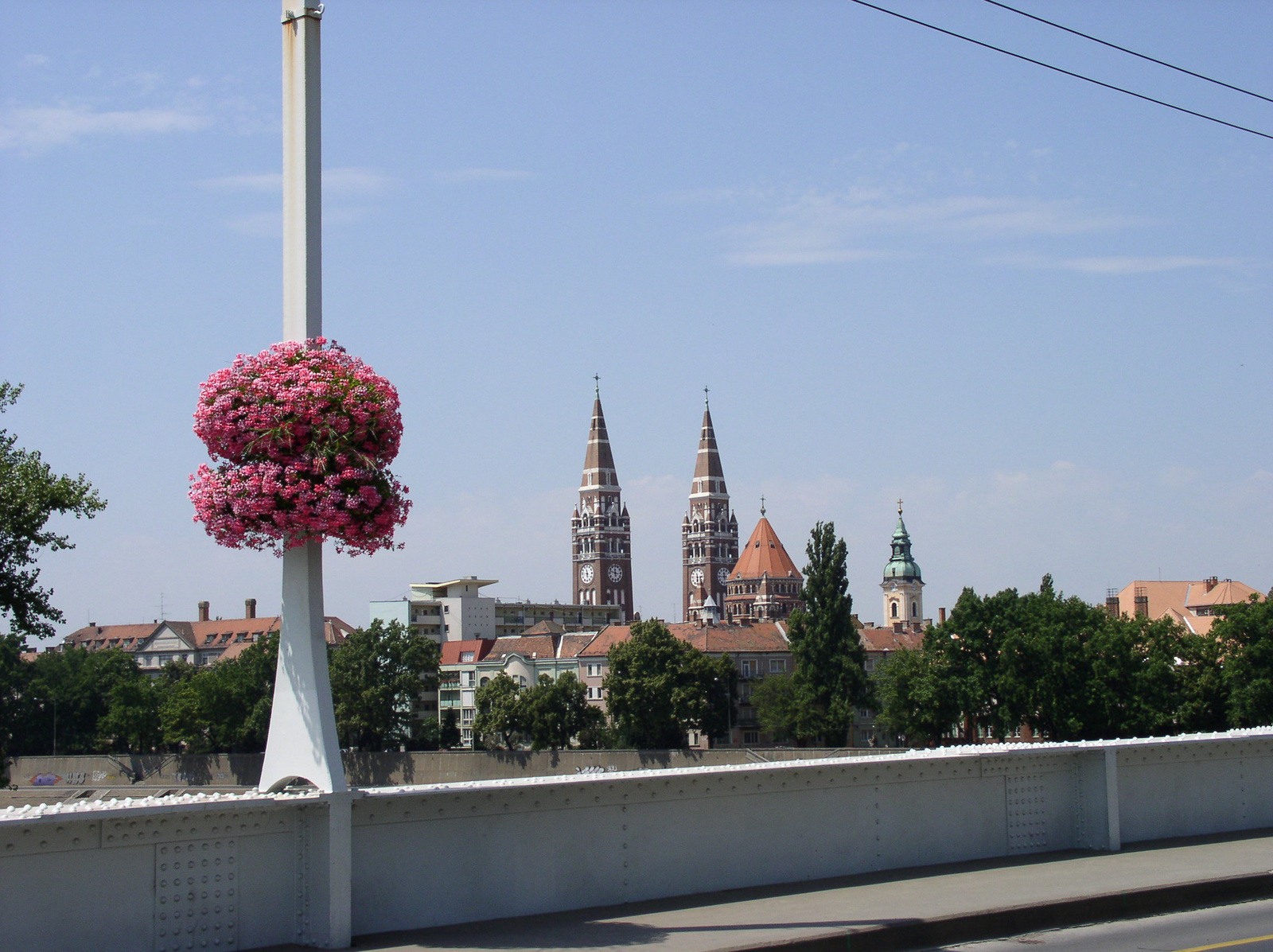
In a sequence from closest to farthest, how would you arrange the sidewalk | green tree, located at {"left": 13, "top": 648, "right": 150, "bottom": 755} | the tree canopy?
the sidewalk
the tree canopy
green tree, located at {"left": 13, "top": 648, "right": 150, "bottom": 755}

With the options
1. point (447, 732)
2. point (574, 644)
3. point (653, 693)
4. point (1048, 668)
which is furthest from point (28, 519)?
point (574, 644)

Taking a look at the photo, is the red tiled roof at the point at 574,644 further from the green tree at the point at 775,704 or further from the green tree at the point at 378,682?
the green tree at the point at 378,682

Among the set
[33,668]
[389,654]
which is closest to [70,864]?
[389,654]

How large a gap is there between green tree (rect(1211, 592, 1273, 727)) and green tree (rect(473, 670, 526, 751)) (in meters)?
51.1

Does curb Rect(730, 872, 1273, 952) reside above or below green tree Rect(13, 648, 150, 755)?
above

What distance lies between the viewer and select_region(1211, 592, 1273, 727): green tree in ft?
245

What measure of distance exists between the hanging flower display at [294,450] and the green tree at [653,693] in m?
91.3

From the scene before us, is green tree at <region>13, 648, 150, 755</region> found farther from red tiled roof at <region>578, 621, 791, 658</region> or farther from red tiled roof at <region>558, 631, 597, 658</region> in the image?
red tiled roof at <region>578, 621, 791, 658</region>

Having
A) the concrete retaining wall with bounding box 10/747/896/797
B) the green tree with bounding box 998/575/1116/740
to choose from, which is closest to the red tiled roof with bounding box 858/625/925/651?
the concrete retaining wall with bounding box 10/747/896/797

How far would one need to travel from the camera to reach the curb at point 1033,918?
10328 millimetres

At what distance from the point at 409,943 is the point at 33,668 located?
123 m

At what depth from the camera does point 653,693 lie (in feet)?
333

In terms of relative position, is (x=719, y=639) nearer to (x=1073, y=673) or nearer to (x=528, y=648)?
(x=528, y=648)

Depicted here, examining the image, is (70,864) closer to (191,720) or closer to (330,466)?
(330,466)
